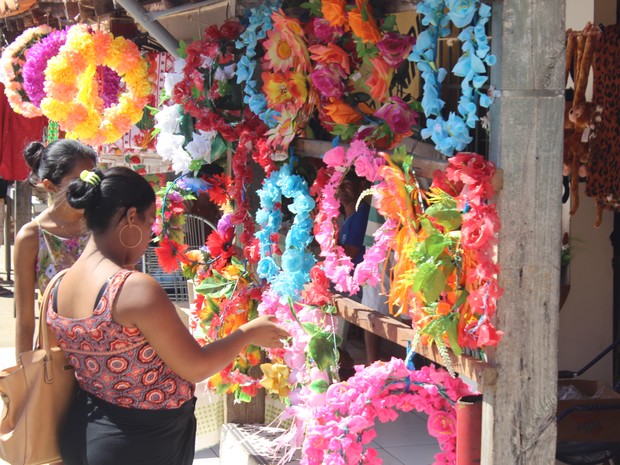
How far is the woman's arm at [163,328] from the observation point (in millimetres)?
2730

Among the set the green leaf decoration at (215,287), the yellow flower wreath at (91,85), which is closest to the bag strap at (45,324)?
the green leaf decoration at (215,287)

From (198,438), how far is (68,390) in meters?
2.43

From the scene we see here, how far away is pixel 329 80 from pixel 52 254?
1.49 m

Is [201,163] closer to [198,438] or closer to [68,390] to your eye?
[198,438]

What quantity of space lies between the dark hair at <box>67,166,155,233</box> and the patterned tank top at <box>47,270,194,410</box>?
0.23 m

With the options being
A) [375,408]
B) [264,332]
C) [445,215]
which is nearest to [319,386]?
[375,408]

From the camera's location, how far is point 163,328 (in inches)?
108

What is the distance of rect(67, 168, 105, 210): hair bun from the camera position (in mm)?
2936

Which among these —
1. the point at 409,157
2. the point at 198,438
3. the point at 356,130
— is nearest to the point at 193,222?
the point at 198,438

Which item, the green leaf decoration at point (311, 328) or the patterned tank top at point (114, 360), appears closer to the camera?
the patterned tank top at point (114, 360)

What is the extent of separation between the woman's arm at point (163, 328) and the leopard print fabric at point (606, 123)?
5.98ft

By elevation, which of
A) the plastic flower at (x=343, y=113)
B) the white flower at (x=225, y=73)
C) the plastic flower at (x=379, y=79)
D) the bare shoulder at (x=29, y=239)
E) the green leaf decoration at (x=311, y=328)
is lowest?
the green leaf decoration at (x=311, y=328)

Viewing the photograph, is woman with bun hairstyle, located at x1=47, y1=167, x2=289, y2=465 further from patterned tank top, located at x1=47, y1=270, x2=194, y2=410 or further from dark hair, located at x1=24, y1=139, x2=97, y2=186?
dark hair, located at x1=24, y1=139, x2=97, y2=186

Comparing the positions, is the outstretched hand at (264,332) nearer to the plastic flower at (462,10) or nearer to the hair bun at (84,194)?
the hair bun at (84,194)
